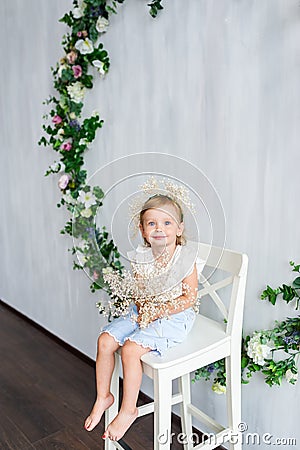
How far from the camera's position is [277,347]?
1734 mm

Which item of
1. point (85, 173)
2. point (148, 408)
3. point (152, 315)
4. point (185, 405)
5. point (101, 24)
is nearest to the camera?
point (152, 315)

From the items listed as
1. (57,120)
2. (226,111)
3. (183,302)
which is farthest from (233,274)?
(57,120)

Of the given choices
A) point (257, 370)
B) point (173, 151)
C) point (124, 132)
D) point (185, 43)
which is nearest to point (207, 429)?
point (257, 370)

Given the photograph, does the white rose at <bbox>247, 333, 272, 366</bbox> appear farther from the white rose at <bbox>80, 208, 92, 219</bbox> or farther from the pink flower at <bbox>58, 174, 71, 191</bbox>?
the pink flower at <bbox>58, 174, 71, 191</bbox>

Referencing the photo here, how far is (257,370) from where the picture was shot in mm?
1801

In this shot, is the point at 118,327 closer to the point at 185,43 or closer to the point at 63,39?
the point at 185,43

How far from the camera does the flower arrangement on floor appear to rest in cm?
168

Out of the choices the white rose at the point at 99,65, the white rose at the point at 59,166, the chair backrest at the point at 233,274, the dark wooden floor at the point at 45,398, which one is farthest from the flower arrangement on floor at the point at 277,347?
the white rose at the point at 59,166

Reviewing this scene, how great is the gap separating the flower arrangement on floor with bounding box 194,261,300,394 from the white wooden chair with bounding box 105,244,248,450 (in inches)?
3.2

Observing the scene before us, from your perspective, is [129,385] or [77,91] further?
[77,91]

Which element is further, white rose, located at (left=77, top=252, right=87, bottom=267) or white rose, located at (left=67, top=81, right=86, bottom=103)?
white rose, located at (left=67, top=81, right=86, bottom=103)

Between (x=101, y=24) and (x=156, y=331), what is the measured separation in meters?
1.38

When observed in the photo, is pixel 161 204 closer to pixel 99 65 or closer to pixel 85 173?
pixel 99 65

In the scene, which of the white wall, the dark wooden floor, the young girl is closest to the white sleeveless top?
the young girl
